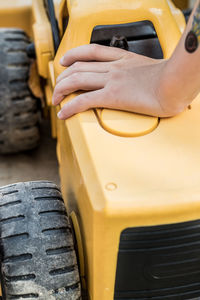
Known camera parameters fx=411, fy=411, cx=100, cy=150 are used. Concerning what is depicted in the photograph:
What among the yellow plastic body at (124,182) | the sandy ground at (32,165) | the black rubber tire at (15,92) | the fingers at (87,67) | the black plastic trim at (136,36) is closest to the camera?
the yellow plastic body at (124,182)

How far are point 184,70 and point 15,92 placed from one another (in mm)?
905

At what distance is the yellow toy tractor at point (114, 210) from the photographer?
0.71 metres

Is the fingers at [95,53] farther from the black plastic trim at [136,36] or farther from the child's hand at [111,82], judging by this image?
the black plastic trim at [136,36]

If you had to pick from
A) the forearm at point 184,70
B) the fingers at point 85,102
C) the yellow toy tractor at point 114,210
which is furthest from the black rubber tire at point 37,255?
the forearm at point 184,70

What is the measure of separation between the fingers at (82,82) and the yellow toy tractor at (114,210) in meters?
0.03

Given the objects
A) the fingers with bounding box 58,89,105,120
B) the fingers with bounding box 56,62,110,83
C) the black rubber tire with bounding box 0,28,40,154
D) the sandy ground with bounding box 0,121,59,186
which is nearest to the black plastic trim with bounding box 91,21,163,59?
the fingers with bounding box 56,62,110,83

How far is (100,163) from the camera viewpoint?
0.75m

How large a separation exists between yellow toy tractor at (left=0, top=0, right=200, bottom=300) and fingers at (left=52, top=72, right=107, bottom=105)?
0.09ft

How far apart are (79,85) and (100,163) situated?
245mm

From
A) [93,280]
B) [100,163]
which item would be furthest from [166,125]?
[93,280]

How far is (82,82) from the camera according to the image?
920 mm

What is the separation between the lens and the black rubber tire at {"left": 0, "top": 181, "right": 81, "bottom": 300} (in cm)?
82

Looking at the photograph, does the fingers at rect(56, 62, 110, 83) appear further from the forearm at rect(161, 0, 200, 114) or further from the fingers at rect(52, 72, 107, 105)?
the forearm at rect(161, 0, 200, 114)

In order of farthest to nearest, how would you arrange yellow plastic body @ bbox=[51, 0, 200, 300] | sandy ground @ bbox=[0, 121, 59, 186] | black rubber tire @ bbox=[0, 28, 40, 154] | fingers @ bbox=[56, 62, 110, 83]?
sandy ground @ bbox=[0, 121, 59, 186], black rubber tire @ bbox=[0, 28, 40, 154], fingers @ bbox=[56, 62, 110, 83], yellow plastic body @ bbox=[51, 0, 200, 300]
